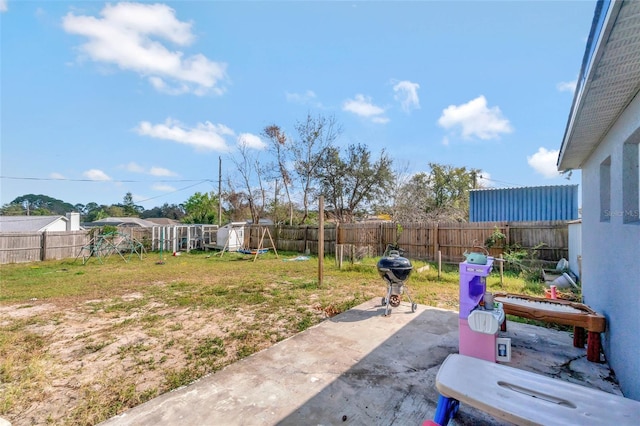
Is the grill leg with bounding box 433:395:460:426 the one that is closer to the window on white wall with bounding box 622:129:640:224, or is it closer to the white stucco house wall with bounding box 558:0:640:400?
the white stucco house wall with bounding box 558:0:640:400

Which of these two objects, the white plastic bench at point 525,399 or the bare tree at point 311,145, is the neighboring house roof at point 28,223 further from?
the white plastic bench at point 525,399

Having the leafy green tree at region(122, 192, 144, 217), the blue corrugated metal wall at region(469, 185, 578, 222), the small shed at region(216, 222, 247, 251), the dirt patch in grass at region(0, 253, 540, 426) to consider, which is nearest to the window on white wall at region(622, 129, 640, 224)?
the dirt patch in grass at region(0, 253, 540, 426)

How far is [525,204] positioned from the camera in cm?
962

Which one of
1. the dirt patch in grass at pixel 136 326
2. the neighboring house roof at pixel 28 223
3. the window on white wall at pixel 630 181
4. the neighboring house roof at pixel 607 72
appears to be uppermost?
the neighboring house roof at pixel 607 72

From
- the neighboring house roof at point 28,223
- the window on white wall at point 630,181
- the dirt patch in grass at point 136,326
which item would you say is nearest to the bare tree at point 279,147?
the dirt patch in grass at point 136,326

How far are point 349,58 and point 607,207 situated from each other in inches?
259

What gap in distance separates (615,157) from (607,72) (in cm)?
122

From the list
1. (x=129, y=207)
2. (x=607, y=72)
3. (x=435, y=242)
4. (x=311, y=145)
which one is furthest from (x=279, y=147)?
(x=129, y=207)

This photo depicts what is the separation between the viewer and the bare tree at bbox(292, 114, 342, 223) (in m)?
16.5

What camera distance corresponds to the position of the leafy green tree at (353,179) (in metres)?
16.0

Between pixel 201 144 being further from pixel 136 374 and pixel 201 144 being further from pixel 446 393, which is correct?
pixel 446 393

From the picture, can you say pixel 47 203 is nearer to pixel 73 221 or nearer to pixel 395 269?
pixel 73 221

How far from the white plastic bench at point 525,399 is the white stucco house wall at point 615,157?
26.7 inches

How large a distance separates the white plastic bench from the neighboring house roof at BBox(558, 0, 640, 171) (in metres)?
1.81
